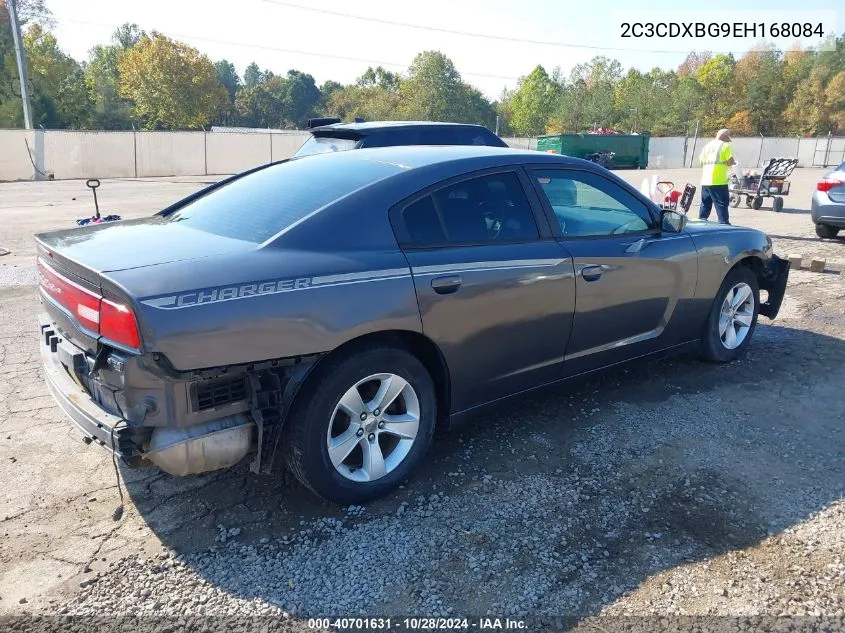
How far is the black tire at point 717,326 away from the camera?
481 cm

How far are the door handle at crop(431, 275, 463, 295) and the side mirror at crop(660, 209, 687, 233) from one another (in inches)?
73.4

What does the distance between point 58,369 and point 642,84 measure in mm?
73864

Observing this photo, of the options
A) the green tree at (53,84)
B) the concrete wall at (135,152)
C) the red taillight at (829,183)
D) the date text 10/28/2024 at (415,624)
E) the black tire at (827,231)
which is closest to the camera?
the date text 10/28/2024 at (415,624)

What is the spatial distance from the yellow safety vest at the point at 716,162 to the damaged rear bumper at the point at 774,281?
5.75 metres

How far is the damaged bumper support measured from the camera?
255 cm

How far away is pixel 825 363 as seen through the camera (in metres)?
5.14

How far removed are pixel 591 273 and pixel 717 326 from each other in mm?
1668

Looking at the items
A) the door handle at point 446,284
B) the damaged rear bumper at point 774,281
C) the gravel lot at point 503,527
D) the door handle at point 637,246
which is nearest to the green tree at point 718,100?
the damaged rear bumper at point 774,281

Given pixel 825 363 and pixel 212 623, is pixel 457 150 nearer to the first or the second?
pixel 212 623

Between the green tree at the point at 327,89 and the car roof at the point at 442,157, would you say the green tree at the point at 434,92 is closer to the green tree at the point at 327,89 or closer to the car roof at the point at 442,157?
the green tree at the point at 327,89

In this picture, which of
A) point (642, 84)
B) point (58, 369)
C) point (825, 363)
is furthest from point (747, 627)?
point (642, 84)

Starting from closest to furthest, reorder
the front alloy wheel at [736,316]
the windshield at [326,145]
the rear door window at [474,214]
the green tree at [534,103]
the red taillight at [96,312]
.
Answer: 1. the red taillight at [96,312]
2. the rear door window at [474,214]
3. the front alloy wheel at [736,316]
4. the windshield at [326,145]
5. the green tree at [534,103]

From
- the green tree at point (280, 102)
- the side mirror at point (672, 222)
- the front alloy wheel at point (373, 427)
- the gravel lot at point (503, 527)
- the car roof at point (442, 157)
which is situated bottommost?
the gravel lot at point (503, 527)

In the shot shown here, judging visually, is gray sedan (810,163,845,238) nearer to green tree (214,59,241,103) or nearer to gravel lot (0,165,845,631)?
gravel lot (0,165,845,631)
